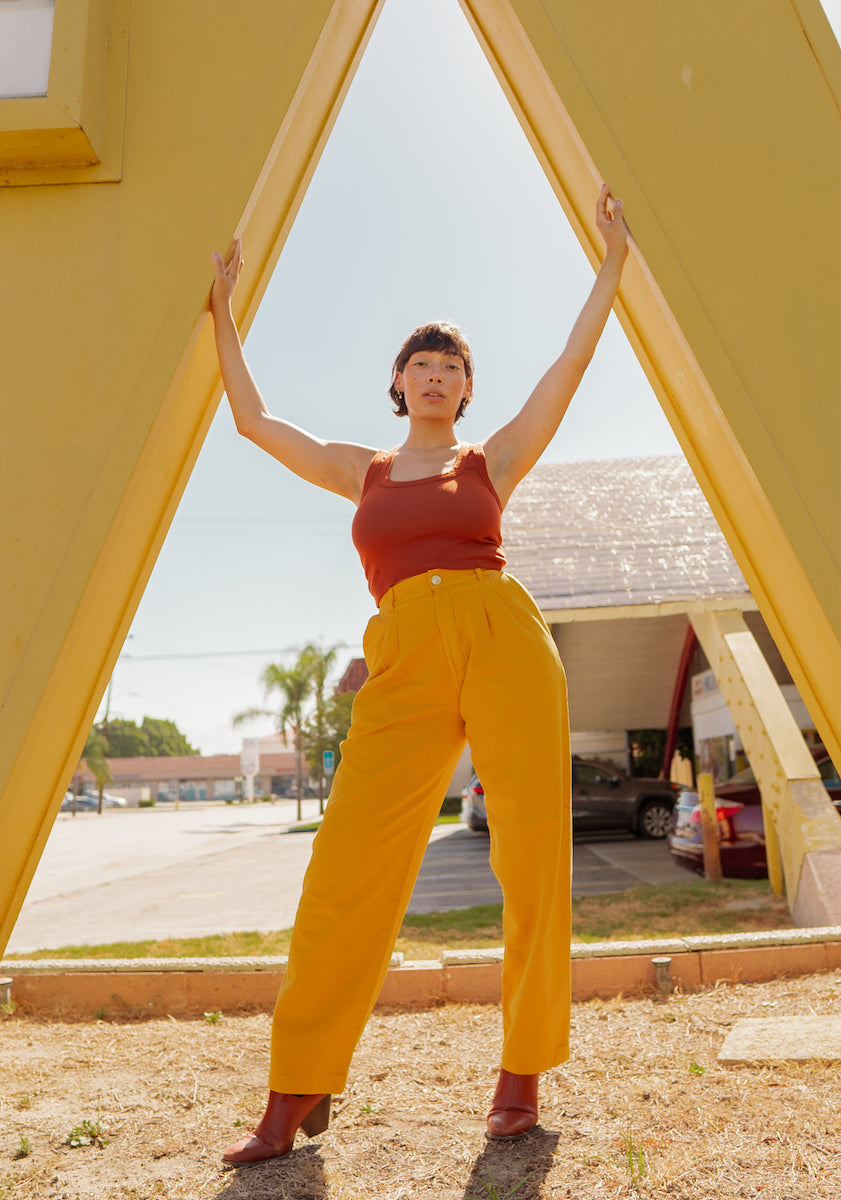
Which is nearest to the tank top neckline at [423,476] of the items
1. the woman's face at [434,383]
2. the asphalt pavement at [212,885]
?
the woman's face at [434,383]

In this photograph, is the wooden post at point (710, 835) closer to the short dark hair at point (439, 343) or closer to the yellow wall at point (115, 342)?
the short dark hair at point (439, 343)

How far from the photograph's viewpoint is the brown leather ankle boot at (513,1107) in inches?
80.7

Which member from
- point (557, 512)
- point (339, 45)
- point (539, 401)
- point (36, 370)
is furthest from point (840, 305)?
point (557, 512)

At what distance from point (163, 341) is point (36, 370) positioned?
33 cm

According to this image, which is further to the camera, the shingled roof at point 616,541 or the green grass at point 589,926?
the shingled roof at point 616,541

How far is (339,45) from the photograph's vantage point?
7.95 feet

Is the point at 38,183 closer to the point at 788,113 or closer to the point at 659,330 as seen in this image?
the point at 659,330

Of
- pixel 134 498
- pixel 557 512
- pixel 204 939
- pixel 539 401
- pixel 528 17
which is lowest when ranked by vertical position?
pixel 204 939

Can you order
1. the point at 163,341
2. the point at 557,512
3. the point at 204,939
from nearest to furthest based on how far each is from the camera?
the point at 163,341
the point at 204,939
the point at 557,512

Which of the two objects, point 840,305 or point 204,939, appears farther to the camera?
point 204,939

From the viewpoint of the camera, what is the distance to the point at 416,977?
3.57 meters

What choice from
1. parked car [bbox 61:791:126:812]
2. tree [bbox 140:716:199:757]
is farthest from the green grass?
→ tree [bbox 140:716:199:757]

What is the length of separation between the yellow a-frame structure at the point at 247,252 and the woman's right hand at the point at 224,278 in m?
0.05

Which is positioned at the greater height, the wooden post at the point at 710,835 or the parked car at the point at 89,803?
the wooden post at the point at 710,835
